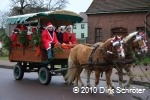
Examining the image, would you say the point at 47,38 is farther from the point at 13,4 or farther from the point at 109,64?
the point at 13,4

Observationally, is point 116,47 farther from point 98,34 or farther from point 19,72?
point 98,34

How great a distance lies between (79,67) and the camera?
950 cm

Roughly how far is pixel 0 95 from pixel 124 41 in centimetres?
421

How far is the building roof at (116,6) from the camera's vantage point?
25.0 meters

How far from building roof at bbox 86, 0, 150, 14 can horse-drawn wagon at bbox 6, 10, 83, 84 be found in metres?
13.7

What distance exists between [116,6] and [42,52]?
17387 millimetres

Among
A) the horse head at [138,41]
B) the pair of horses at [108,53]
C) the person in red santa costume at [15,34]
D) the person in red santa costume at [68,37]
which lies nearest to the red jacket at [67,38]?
the person in red santa costume at [68,37]

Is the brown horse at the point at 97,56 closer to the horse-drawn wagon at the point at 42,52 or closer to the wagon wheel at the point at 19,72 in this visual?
the horse-drawn wagon at the point at 42,52

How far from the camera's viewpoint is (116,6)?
26734 mm

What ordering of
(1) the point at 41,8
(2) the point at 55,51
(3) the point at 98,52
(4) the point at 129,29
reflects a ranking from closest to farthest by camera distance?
(3) the point at 98,52, (2) the point at 55,51, (4) the point at 129,29, (1) the point at 41,8

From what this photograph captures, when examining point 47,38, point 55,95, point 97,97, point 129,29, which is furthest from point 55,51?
point 129,29

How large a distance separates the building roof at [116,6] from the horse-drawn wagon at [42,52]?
44.9ft

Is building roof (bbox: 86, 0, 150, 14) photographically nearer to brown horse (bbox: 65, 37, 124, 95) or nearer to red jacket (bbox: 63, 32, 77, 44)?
red jacket (bbox: 63, 32, 77, 44)

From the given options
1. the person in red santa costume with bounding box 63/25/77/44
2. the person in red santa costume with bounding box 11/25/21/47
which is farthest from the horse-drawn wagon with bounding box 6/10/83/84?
the person in red santa costume with bounding box 63/25/77/44
